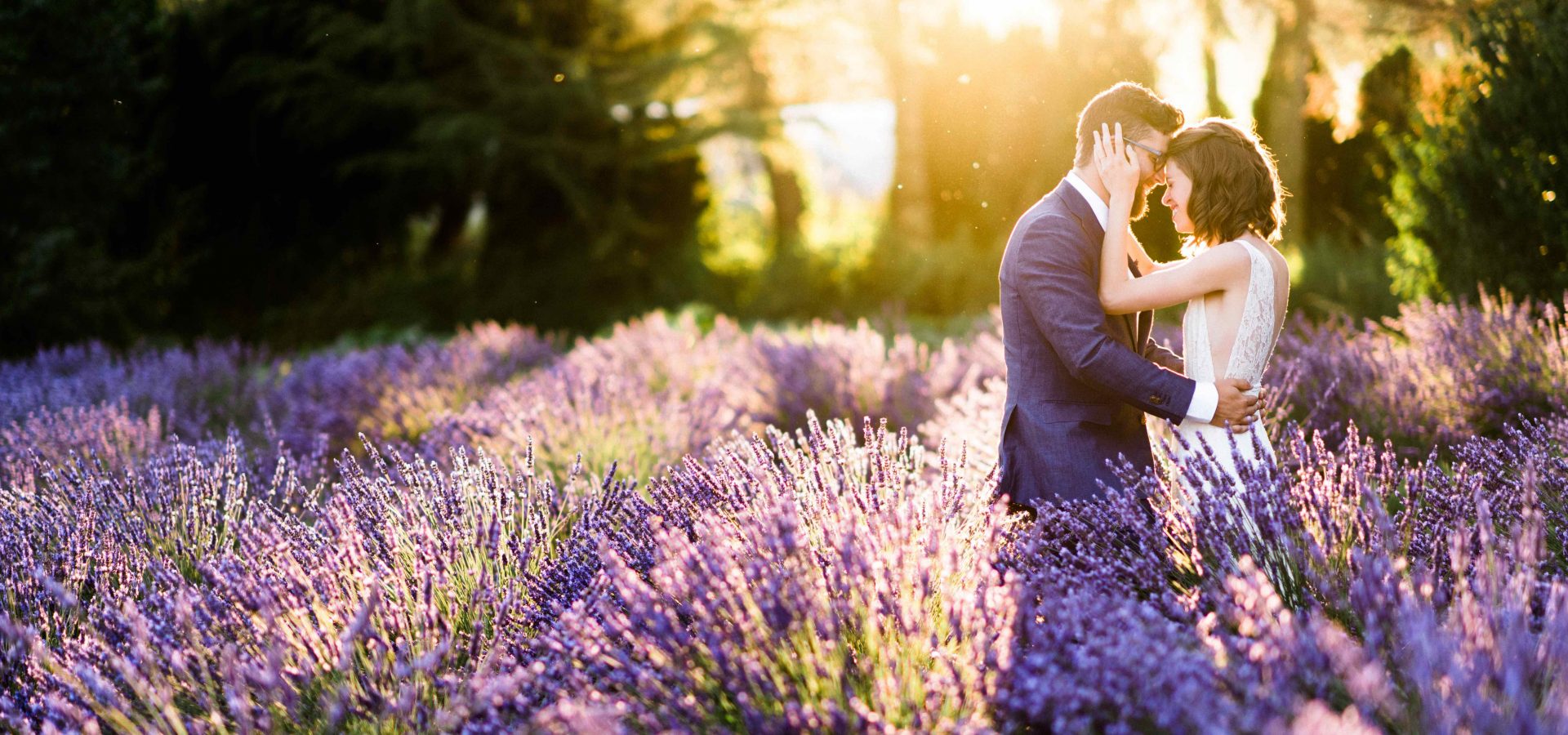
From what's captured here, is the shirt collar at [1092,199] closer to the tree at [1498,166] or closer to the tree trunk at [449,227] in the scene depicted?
the tree at [1498,166]

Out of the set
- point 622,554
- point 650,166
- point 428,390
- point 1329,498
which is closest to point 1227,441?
point 1329,498

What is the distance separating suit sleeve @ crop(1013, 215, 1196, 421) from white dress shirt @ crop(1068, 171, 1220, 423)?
3 cm

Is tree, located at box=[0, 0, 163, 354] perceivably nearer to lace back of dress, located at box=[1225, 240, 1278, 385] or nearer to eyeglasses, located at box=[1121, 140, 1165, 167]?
eyeglasses, located at box=[1121, 140, 1165, 167]

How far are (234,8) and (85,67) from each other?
3.60 metres

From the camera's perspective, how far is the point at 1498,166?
15.8 feet

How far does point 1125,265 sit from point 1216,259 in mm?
257

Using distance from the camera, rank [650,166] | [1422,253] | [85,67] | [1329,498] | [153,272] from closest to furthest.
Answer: [1329,498]
[1422,253]
[85,67]
[153,272]
[650,166]

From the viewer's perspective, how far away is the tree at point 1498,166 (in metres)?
4.57

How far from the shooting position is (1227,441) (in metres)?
2.72

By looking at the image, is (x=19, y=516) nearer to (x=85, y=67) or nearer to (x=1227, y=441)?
(x=1227, y=441)

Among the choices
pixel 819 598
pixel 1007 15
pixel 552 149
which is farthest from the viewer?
pixel 552 149

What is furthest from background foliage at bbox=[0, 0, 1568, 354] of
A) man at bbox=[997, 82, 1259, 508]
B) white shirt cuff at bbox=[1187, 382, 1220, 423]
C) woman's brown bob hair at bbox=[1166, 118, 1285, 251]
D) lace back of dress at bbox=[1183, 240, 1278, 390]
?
white shirt cuff at bbox=[1187, 382, 1220, 423]

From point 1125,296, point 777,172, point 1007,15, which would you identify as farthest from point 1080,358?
point 777,172

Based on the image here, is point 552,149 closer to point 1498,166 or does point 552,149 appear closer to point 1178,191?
point 1498,166
